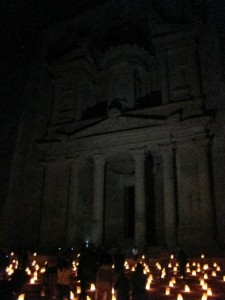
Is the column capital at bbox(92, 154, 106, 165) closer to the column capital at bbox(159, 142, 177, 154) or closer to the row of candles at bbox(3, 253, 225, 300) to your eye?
the column capital at bbox(159, 142, 177, 154)

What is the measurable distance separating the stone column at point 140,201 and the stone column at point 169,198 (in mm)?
1724

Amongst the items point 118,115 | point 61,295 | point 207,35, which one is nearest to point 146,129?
point 118,115

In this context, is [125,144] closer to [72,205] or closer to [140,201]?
[140,201]

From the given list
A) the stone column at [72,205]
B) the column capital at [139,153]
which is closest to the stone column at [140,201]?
the column capital at [139,153]

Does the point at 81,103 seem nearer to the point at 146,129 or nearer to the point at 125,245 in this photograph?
the point at 146,129

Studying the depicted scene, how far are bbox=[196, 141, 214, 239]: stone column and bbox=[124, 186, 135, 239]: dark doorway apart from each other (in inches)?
376

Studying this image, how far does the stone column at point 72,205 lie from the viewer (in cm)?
2723

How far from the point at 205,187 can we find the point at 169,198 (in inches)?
106

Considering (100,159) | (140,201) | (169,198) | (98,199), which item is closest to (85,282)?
(169,198)

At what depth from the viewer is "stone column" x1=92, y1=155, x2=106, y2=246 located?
2601cm

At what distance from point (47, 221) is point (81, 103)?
1150 centimetres

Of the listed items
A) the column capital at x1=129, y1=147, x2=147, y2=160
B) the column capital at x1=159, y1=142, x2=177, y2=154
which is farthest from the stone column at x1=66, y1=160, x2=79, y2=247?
the column capital at x1=159, y1=142, x2=177, y2=154

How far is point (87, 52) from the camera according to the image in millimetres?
33344

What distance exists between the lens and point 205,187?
2375 cm
